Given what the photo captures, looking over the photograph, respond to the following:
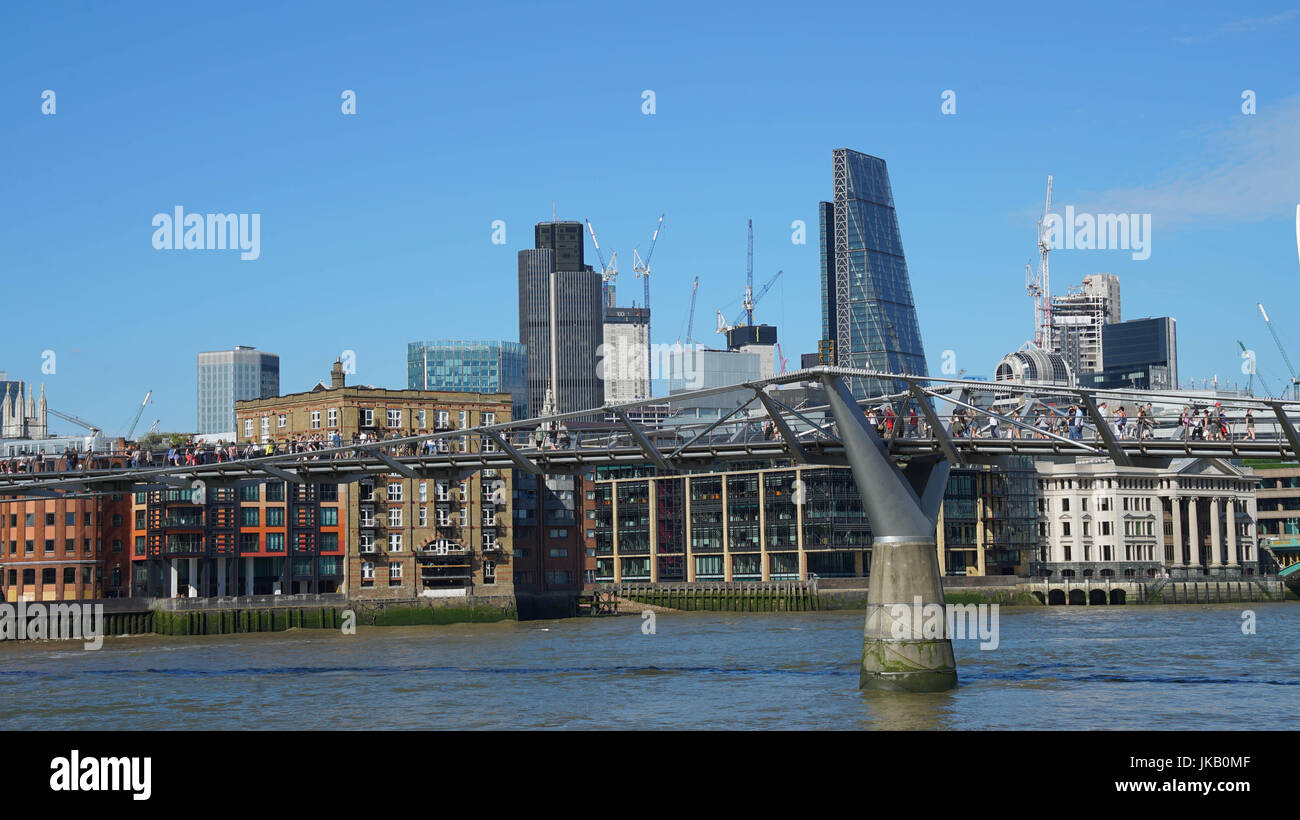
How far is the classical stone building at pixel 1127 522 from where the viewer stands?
181 m

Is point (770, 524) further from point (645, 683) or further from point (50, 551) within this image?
point (645, 683)

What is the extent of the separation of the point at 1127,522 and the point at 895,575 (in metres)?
143

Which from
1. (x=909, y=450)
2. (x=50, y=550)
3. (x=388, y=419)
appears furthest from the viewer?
(x=388, y=419)

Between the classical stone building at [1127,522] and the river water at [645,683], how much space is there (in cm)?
7969

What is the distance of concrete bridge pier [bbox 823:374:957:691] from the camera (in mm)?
48594

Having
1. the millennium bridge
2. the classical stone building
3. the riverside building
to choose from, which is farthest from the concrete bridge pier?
the classical stone building

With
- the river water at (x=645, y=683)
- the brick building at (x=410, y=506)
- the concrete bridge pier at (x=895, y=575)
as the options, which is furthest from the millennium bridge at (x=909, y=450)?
the brick building at (x=410, y=506)

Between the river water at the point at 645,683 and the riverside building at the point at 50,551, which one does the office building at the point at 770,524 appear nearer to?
the riverside building at the point at 50,551

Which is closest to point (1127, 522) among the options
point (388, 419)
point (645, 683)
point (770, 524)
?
point (770, 524)

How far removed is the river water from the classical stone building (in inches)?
3138

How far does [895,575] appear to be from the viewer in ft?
160

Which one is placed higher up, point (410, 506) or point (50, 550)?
point (410, 506)
